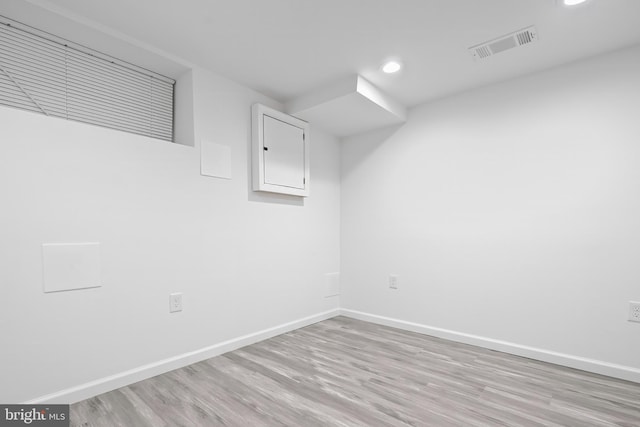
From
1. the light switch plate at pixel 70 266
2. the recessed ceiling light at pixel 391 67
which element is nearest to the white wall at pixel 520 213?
the recessed ceiling light at pixel 391 67

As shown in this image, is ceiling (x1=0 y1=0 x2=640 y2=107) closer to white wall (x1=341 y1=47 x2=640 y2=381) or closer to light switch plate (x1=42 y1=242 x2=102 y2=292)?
white wall (x1=341 y1=47 x2=640 y2=381)

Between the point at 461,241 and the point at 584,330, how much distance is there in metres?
1.06

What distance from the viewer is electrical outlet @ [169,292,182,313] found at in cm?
222

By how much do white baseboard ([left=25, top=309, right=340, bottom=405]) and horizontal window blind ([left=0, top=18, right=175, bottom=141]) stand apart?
1692 millimetres

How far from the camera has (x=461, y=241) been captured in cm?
285

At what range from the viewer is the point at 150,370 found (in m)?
2.08

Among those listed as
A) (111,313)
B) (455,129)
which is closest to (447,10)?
(455,129)

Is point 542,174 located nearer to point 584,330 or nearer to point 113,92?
point 584,330

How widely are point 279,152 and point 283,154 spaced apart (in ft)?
0.17

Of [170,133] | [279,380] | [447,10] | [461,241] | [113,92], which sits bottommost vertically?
[279,380]

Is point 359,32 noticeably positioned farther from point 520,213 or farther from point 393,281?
point 393,281

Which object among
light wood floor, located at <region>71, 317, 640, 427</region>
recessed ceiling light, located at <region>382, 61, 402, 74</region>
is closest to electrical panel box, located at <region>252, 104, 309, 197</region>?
recessed ceiling light, located at <region>382, 61, 402, 74</region>

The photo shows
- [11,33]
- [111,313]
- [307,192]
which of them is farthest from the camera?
[307,192]
